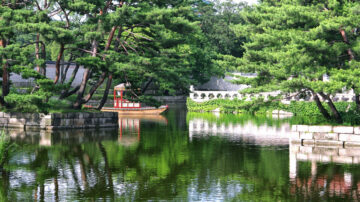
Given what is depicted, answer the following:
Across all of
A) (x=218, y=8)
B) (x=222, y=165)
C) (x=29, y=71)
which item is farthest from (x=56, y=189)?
(x=218, y=8)

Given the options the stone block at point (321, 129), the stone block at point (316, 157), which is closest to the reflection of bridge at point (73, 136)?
the stone block at point (321, 129)

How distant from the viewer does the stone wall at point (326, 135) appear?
2145cm

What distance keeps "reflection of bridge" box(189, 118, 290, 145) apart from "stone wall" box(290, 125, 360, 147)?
2021mm

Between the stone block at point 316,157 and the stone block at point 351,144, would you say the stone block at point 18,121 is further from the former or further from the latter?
the stone block at point 351,144

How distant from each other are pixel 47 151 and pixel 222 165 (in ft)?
23.6

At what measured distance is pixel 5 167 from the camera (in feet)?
55.7

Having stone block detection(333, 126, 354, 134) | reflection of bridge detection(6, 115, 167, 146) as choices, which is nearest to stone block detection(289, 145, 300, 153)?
stone block detection(333, 126, 354, 134)

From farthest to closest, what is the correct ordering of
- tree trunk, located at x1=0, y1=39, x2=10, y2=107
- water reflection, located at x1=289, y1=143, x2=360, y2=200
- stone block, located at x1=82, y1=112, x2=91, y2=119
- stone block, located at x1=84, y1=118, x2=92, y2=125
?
stone block, located at x1=84, y1=118, x2=92, y2=125 < stone block, located at x1=82, y1=112, x2=91, y2=119 < tree trunk, located at x1=0, y1=39, x2=10, y2=107 < water reflection, located at x1=289, y1=143, x2=360, y2=200

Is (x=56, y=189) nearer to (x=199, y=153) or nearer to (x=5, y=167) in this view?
(x=5, y=167)

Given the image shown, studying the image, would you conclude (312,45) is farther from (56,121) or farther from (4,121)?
(4,121)

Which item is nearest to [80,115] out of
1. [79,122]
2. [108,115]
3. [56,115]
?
[79,122]

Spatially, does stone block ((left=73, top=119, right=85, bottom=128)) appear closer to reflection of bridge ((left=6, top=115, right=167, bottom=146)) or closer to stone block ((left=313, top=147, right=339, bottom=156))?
reflection of bridge ((left=6, top=115, right=167, bottom=146))

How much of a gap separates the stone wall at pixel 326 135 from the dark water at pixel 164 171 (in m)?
0.91

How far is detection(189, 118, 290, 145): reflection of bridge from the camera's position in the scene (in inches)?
1019
